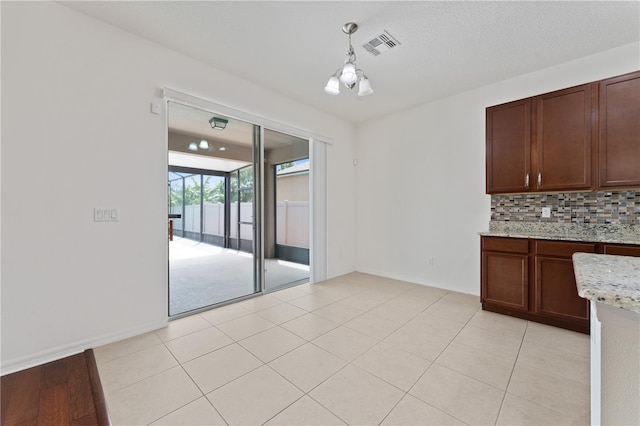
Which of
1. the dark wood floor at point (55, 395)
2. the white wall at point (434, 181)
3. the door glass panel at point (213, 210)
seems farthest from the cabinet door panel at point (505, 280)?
the door glass panel at point (213, 210)

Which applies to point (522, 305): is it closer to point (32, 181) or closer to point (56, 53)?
point (32, 181)

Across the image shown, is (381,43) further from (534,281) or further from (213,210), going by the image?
(213,210)

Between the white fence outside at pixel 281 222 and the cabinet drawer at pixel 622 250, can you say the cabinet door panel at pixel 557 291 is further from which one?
the white fence outside at pixel 281 222

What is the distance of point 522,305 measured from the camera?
9.05 ft

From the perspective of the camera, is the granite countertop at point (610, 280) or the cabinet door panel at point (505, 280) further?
the cabinet door panel at point (505, 280)

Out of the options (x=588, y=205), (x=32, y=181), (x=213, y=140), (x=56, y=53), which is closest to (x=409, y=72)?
(x=588, y=205)

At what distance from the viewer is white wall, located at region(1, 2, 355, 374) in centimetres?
196

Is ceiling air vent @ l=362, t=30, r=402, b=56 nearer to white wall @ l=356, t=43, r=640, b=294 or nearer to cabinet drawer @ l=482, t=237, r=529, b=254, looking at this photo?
white wall @ l=356, t=43, r=640, b=294

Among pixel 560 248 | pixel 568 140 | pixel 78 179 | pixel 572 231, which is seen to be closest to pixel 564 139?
pixel 568 140

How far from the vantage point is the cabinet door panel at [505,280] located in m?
2.77

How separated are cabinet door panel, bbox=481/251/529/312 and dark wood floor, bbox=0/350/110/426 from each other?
11.5 feet

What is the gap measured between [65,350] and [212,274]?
7.14 ft

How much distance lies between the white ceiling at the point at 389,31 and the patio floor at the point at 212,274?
2.30 metres

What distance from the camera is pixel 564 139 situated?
8.88 feet
